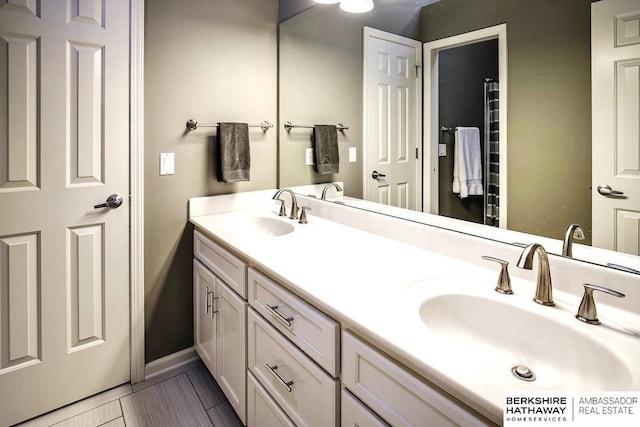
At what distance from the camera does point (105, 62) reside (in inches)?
65.4

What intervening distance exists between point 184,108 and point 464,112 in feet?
4.56

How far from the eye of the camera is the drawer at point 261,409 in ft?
3.85

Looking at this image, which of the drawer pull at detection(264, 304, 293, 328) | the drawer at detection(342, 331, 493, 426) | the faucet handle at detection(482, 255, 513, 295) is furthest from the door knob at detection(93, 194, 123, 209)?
the faucet handle at detection(482, 255, 513, 295)

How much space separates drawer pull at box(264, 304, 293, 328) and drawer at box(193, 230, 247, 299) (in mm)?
219

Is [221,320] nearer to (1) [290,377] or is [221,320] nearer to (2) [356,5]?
(1) [290,377]

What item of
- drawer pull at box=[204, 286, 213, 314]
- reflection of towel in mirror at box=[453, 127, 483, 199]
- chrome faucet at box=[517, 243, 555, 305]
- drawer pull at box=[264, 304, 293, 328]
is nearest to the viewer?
chrome faucet at box=[517, 243, 555, 305]

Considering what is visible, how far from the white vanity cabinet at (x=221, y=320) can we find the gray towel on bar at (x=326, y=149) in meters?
0.74

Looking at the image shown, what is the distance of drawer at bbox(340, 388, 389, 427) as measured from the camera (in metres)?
0.80

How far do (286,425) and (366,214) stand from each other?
92cm

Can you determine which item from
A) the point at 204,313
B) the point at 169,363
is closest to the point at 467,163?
the point at 204,313

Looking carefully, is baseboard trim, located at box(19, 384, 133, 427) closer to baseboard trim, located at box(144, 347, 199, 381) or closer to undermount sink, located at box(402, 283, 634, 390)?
baseboard trim, located at box(144, 347, 199, 381)

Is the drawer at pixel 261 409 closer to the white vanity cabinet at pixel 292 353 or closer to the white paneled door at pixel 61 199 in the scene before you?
the white vanity cabinet at pixel 292 353

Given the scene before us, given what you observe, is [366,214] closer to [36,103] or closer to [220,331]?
[220,331]

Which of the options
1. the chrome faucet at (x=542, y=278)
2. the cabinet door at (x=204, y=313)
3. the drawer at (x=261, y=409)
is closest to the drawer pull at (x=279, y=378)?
the drawer at (x=261, y=409)
